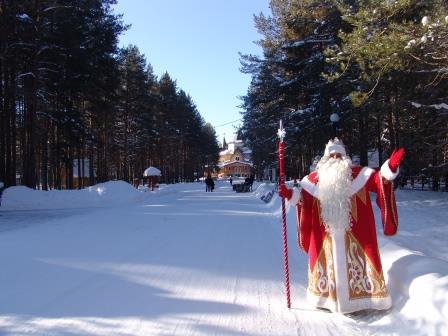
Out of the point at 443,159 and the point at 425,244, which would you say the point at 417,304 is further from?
the point at 443,159

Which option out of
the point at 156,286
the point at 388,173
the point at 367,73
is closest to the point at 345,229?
the point at 388,173

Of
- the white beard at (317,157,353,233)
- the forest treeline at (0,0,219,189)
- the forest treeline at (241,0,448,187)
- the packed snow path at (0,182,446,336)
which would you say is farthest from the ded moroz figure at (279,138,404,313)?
the forest treeline at (0,0,219,189)

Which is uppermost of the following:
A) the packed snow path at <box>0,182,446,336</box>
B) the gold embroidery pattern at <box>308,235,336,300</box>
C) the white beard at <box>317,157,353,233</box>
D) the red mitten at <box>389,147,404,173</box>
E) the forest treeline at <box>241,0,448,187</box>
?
the forest treeline at <box>241,0,448,187</box>

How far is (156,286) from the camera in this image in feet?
22.6

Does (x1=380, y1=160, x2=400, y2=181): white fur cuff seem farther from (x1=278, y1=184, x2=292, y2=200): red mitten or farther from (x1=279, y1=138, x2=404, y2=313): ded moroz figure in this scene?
(x1=278, y1=184, x2=292, y2=200): red mitten

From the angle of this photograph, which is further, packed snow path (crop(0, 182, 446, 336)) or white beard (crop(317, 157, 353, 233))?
white beard (crop(317, 157, 353, 233))

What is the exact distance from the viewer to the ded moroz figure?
5137mm

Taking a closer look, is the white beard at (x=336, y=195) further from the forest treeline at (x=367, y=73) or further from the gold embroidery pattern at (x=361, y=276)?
the forest treeline at (x=367, y=73)

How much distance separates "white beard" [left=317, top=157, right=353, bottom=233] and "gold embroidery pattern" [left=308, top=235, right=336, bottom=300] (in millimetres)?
221

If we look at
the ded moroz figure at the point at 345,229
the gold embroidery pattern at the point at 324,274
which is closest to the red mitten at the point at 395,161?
the ded moroz figure at the point at 345,229

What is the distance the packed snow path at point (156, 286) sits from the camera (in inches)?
199

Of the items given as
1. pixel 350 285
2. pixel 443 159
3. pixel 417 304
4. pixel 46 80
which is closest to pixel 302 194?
pixel 350 285

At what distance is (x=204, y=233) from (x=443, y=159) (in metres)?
13.6

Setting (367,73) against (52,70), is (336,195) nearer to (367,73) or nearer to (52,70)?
(367,73)
